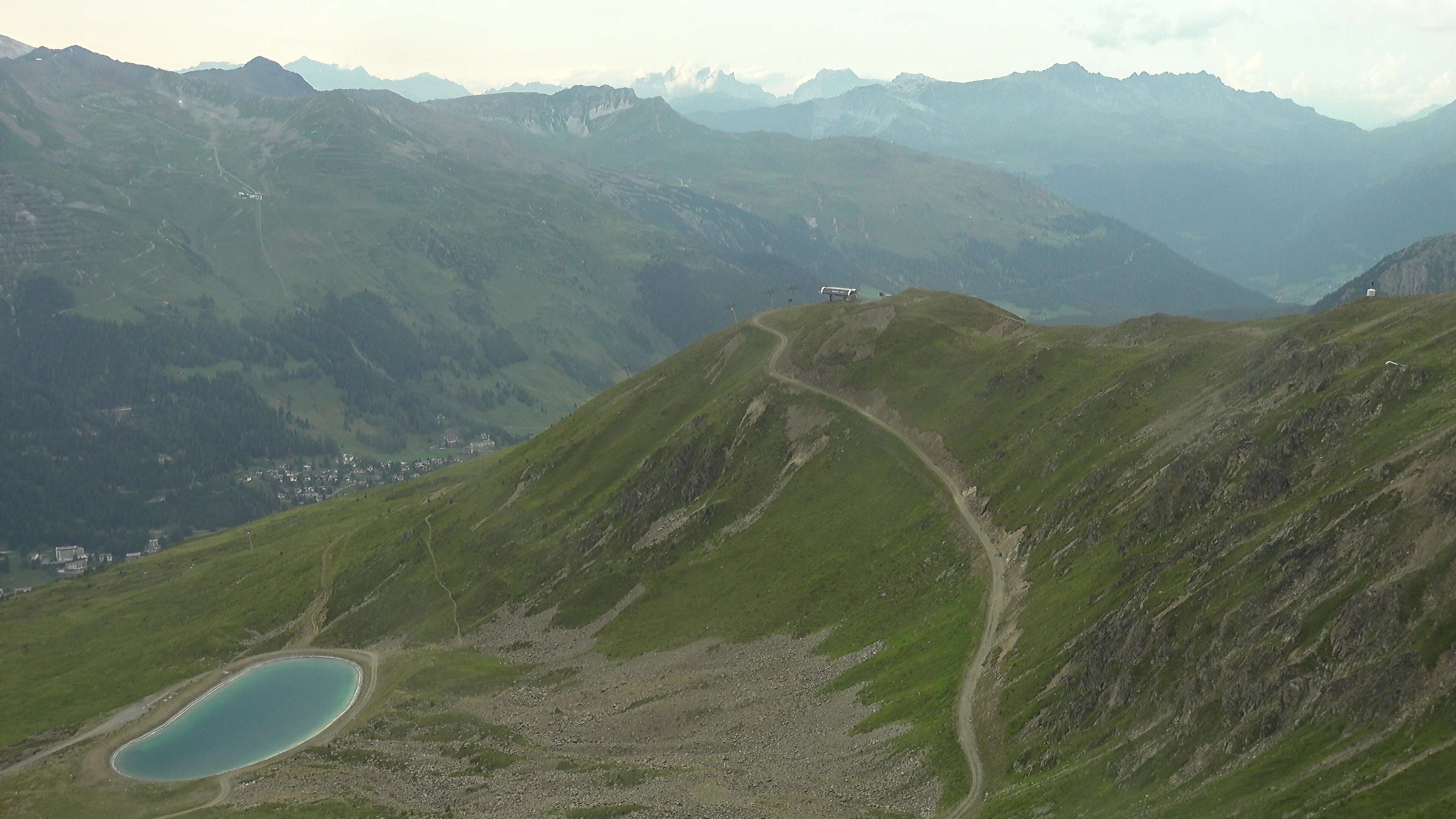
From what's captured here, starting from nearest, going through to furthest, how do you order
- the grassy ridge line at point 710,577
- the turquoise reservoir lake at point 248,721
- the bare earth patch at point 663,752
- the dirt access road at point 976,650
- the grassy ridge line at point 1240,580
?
the grassy ridge line at point 1240,580 < the dirt access road at point 976,650 < the bare earth patch at point 663,752 < the grassy ridge line at point 710,577 < the turquoise reservoir lake at point 248,721

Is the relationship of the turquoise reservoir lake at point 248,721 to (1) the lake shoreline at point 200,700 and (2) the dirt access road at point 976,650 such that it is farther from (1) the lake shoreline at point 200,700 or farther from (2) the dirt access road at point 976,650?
(2) the dirt access road at point 976,650

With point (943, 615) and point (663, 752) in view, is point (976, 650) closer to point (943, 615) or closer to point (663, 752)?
point (943, 615)

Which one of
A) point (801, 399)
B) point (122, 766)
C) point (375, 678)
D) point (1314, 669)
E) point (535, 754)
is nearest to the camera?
point (1314, 669)

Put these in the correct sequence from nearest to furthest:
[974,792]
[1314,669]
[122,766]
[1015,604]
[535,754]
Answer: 1. [1314,669]
2. [974,792]
3. [1015,604]
4. [535,754]
5. [122,766]

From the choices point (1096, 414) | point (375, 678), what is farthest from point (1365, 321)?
point (375, 678)

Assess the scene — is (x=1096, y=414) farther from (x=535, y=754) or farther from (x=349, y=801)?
(x=349, y=801)

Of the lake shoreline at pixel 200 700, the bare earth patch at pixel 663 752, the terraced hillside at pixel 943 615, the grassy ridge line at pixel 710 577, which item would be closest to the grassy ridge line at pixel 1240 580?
the terraced hillside at pixel 943 615

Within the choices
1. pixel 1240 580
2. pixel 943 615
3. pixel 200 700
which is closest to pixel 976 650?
pixel 943 615
